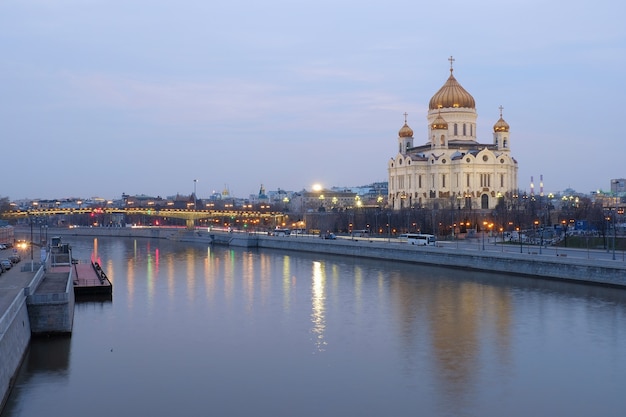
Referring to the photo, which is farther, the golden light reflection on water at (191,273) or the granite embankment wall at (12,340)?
the golden light reflection on water at (191,273)

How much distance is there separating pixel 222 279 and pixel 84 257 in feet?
49.5

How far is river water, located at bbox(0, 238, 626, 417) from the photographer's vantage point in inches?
474

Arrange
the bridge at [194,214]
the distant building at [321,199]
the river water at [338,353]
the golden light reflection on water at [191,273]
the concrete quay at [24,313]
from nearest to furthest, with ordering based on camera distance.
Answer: the river water at [338,353]
the concrete quay at [24,313]
the golden light reflection on water at [191,273]
the bridge at [194,214]
the distant building at [321,199]

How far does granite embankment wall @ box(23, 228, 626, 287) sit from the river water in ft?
1.99

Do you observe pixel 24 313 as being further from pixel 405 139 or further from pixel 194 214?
pixel 194 214

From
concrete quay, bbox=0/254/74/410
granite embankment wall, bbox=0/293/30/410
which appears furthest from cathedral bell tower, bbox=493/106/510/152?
granite embankment wall, bbox=0/293/30/410

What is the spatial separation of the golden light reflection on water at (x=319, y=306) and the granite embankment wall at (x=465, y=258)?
4743 mm

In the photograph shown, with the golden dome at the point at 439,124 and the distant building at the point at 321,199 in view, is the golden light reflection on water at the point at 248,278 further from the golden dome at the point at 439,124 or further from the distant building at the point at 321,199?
the distant building at the point at 321,199

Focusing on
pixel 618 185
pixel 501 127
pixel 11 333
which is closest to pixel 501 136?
pixel 501 127

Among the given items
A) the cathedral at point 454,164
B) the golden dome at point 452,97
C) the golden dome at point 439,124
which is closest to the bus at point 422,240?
the cathedral at point 454,164

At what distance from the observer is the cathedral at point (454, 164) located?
54719 millimetres

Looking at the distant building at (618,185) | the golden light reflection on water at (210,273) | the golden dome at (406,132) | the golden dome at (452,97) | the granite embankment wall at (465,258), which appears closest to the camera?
the granite embankment wall at (465,258)

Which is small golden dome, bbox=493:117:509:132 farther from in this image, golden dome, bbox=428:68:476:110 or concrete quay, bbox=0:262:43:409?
concrete quay, bbox=0:262:43:409

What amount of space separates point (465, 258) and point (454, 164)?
25.7 meters
